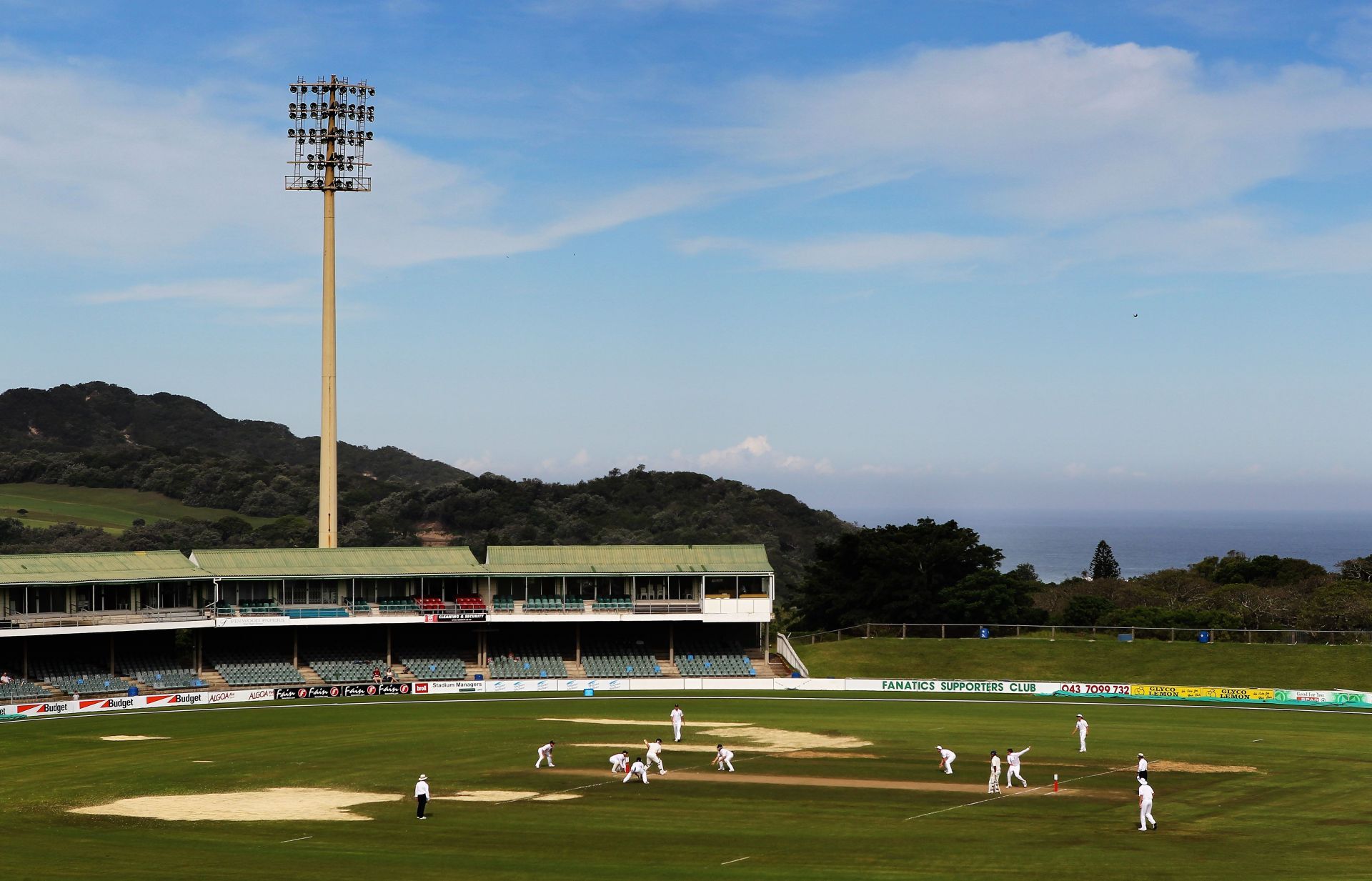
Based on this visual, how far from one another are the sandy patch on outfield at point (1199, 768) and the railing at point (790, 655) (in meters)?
32.9

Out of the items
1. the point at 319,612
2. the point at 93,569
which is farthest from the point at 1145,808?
the point at 93,569

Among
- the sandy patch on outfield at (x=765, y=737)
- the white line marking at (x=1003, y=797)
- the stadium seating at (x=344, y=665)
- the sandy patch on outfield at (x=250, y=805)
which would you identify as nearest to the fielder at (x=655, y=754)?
the sandy patch on outfield at (x=765, y=737)

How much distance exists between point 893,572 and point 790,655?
18129 millimetres

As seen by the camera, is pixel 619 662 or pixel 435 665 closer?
pixel 435 665

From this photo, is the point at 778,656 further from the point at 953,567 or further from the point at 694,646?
the point at 953,567

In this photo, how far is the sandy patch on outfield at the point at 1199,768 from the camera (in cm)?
5106

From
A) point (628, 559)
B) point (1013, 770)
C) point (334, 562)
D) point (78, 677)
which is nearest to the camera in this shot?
point (1013, 770)

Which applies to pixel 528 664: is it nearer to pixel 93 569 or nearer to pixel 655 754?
pixel 93 569

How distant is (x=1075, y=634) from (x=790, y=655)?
19688mm

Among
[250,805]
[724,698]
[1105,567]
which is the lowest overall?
[724,698]

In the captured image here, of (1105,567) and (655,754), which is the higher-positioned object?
(1105,567)

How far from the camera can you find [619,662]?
8650 centimetres

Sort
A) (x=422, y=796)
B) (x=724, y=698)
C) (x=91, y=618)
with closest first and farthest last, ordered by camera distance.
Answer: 1. (x=422, y=796)
2. (x=724, y=698)
3. (x=91, y=618)

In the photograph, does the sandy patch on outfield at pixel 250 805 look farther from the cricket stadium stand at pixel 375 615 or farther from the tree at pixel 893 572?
the tree at pixel 893 572
